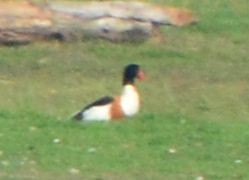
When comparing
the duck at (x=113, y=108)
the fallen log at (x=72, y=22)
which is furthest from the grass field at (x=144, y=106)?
the duck at (x=113, y=108)

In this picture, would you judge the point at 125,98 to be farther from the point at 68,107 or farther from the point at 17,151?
the point at 17,151

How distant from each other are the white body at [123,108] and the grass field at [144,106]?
25cm

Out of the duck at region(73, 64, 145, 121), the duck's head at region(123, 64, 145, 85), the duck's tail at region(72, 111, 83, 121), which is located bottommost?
the duck's tail at region(72, 111, 83, 121)

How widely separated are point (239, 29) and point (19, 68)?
11.2 ft

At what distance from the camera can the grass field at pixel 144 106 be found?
9.23 m

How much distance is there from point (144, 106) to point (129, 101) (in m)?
1.14

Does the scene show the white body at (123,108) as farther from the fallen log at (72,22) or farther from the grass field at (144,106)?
the fallen log at (72,22)

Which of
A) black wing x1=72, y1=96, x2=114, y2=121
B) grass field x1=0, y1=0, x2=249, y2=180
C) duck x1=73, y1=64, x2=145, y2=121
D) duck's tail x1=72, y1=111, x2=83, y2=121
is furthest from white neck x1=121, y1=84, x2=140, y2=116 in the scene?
duck's tail x1=72, y1=111, x2=83, y2=121

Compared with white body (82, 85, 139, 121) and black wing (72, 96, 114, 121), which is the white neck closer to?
white body (82, 85, 139, 121)

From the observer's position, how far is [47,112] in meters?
12.1

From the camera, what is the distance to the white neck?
11.6 metres

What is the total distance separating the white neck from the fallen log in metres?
3.65

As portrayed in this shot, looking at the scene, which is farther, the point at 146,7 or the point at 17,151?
the point at 146,7

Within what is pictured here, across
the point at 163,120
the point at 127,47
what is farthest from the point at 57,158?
the point at 127,47
